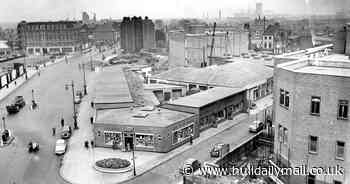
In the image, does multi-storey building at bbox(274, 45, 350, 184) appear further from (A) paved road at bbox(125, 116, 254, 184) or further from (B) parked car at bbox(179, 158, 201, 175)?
(A) paved road at bbox(125, 116, 254, 184)

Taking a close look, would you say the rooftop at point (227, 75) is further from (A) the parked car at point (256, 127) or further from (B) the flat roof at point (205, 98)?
(A) the parked car at point (256, 127)

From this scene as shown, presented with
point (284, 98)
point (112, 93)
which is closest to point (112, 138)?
point (112, 93)

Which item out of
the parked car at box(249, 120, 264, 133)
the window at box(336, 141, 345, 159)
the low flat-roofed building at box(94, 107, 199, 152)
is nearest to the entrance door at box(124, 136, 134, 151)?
the low flat-roofed building at box(94, 107, 199, 152)

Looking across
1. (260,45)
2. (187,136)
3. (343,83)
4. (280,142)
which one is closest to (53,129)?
(187,136)

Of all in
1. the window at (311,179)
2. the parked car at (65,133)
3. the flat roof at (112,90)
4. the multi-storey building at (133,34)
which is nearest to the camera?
the window at (311,179)

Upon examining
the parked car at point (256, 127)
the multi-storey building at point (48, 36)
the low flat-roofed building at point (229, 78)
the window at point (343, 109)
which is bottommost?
the parked car at point (256, 127)

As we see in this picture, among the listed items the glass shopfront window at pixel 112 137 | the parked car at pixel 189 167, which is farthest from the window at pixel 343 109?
the glass shopfront window at pixel 112 137

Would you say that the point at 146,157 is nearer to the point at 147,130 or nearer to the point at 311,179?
the point at 147,130
